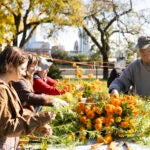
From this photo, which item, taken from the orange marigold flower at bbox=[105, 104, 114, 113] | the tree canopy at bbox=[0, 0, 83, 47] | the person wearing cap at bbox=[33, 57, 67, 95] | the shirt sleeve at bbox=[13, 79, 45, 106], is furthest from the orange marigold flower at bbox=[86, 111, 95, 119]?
the tree canopy at bbox=[0, 0, 83, 47]

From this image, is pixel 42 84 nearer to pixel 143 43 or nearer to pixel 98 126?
pixel 143 43

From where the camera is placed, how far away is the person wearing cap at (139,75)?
12.8 feet

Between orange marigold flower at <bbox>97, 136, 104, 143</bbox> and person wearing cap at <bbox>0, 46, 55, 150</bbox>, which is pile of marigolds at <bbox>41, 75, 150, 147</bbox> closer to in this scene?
orange marigold flower at <bbox>97, 136, 104, 143</bbox>

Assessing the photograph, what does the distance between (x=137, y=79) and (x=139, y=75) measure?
0.15 feet

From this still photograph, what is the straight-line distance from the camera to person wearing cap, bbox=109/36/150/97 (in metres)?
3.91

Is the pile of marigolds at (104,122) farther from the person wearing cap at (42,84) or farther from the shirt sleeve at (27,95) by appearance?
the person wearing cap at (42,84)

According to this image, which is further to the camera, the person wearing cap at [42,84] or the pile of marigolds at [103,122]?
the person wearing cap at [42,84]

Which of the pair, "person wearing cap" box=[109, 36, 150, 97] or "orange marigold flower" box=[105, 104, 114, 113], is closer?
"orange marigold flower" box=[105, 104, 114, 113]

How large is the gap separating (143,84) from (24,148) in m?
1.82

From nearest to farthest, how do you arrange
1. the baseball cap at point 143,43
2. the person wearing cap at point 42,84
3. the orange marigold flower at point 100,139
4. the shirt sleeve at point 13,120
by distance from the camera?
1. the shirt sleeve at point 13,120
2. the orange marigold flower at point 100,139
3. the baseball cap at point 143,43
4. the person wearing cap at point 42,84

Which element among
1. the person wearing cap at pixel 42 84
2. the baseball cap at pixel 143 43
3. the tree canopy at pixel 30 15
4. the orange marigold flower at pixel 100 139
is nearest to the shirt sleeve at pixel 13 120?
the orange marigold flower at pixel 100 139

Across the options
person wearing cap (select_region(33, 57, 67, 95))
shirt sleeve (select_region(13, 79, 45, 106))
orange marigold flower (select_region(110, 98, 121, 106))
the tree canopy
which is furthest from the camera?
the tree canopy

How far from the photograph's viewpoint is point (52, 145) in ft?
8.42

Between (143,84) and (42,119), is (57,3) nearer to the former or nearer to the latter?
Result: (143,84)
